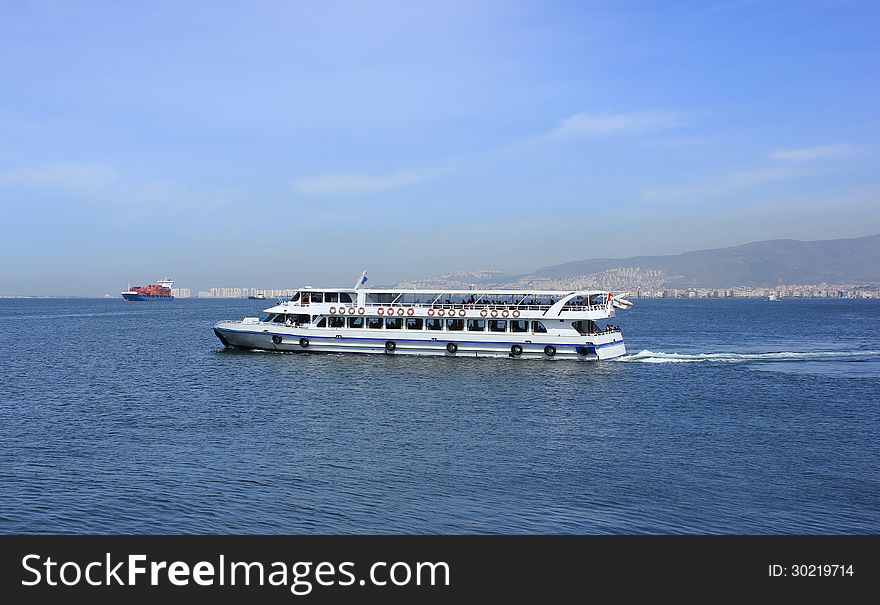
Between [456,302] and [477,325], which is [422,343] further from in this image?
[477,325]

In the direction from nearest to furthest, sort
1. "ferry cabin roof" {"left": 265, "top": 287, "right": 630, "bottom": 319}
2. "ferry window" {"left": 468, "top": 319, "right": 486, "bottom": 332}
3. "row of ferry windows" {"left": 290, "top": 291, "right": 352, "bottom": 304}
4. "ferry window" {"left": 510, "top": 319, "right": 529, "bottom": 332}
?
"ferry cabin roof" {"left": 265, "top": 287, "right": 630, "bottom": 319}
"ferry window" {"left": 510, "top": 319, "right": 529, "bottom": 332}
"ferry window" {"left": 468, "top": 319, "right": 486, "bottom": 332}
"row of ferry windows" {"left": 290, "top": 291, "right": 352, "bottom": 304}

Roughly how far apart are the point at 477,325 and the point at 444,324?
3.34 m

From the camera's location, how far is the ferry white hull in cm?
7294

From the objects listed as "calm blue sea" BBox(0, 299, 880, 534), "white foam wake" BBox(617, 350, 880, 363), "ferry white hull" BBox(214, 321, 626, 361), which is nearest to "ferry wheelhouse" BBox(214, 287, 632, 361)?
"ferry white hull" BBox(214, 321, 626, 361)

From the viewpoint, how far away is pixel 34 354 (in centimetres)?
8775

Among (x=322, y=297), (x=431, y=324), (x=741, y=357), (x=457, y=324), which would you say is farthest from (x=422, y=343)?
(x=741, y=357)

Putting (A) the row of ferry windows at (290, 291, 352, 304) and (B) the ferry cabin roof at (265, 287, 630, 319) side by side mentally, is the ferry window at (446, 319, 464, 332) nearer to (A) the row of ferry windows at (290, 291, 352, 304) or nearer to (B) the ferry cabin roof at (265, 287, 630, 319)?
(B) the ferry cabin roof at (265, 287, 630, 319)

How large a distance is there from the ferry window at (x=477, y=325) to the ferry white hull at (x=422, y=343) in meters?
2.11

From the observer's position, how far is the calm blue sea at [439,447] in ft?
89.2

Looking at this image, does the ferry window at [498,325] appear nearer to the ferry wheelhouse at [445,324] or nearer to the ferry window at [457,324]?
the ferry wheelhouse at [445,324]

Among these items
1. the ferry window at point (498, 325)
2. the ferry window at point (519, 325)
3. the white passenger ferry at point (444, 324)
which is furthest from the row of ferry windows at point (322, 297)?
the ferry window at point (519, 325)
